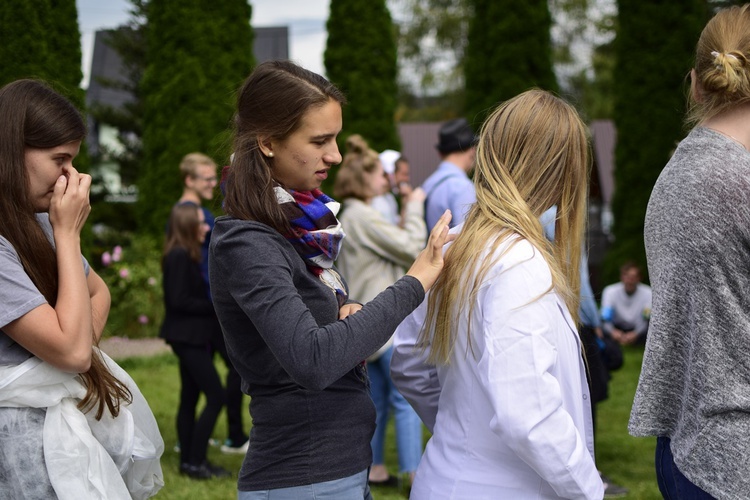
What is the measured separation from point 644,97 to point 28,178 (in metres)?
10.8

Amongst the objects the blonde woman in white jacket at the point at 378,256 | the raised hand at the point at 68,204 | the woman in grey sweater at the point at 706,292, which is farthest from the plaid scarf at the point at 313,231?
the blonde woman in white jacket at the point at 378,256

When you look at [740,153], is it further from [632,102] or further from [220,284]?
[632,102]

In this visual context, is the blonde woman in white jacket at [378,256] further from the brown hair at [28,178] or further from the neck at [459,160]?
the brown hair at [28,178]

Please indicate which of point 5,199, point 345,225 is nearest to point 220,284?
point 5,199

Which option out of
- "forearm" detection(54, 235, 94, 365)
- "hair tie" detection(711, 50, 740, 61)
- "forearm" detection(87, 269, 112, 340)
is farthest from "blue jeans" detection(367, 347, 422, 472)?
"hair tie" detection(711, 50, 740, 61)

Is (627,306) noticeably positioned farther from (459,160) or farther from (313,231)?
(313,231)

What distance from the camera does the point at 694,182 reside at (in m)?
2.09

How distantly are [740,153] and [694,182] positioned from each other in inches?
5.5

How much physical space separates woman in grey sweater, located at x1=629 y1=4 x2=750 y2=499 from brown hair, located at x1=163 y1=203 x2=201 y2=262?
385 cm

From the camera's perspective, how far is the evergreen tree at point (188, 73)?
38.4 ft

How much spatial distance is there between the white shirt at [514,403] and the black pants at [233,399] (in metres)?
3.71

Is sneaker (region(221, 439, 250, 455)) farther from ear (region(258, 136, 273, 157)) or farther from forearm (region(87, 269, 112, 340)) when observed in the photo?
ear (region(258, 136, 273, 157))

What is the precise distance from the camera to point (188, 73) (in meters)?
11.7

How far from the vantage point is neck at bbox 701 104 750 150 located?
216cm
